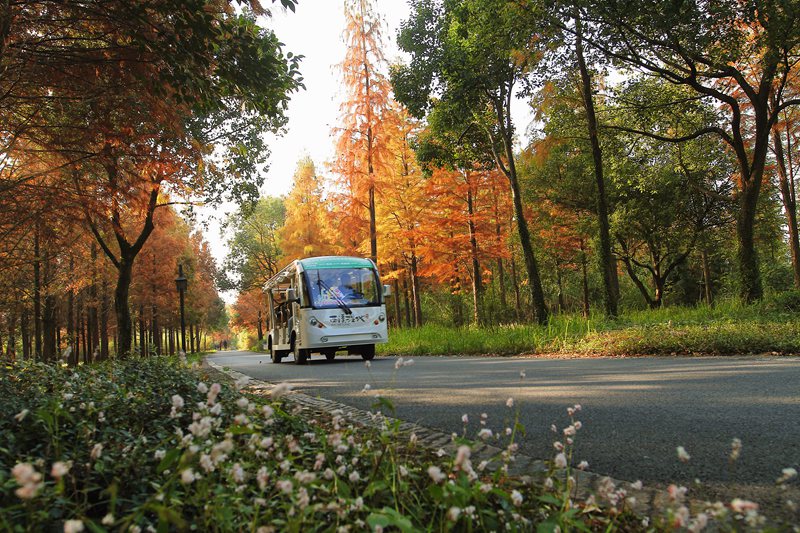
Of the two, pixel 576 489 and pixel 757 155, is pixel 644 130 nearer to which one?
pixel 757 155

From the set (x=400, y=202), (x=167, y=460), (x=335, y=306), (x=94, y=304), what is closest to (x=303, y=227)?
(x=400, y=202)

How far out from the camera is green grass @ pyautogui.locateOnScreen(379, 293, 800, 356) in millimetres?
8000

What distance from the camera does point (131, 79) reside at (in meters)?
5.95

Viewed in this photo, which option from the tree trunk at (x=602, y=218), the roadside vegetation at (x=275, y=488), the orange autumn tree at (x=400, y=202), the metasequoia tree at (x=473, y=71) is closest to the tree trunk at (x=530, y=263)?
the metasequoia tree at (x=473, y=71)

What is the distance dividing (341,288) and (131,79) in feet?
26.4

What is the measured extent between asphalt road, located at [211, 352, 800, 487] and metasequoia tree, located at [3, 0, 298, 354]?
367cm

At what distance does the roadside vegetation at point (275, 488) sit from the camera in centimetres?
156

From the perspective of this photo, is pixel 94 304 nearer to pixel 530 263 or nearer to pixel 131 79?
pixel 530 263

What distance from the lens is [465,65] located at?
15.1 meters

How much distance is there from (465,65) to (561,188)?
1066cm

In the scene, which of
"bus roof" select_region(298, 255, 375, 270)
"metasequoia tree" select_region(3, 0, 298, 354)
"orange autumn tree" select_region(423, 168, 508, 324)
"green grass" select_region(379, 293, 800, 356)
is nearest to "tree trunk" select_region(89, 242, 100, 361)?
"bus roof" select_region(298, 255, 375, 270)

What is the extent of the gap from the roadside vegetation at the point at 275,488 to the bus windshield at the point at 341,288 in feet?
32.3

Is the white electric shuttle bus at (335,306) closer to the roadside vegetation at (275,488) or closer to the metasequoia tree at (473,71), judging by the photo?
the metasequoia tree at (473,71)

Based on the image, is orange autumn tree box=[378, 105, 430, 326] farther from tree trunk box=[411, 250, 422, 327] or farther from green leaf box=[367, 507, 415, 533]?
green leaf box=[367, 507, 415, 533]
